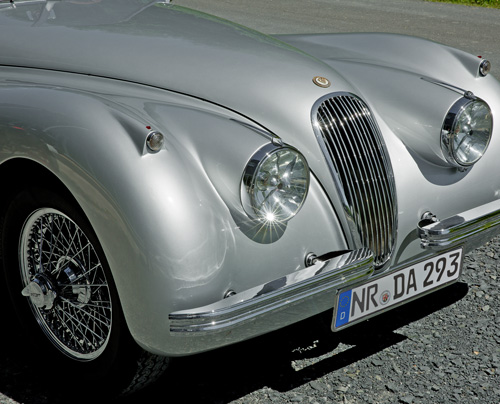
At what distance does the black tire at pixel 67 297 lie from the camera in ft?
8.11

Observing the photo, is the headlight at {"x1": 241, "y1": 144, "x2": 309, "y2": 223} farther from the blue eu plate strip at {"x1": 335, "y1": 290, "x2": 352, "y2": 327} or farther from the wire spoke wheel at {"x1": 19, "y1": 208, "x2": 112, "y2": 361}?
the wire spoke wheel at {"x1": 19, "y1": 208, "x2": 112, "y2": 361}

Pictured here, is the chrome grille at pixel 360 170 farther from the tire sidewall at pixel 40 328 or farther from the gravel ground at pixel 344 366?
the tire sidewall at pixel 40 328

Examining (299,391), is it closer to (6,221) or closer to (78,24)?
(6,221)

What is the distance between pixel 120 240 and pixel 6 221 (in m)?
0.72

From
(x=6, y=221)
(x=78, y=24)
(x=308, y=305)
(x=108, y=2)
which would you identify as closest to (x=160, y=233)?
(x=308, y=305)

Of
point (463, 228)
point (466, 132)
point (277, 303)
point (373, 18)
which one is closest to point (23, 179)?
point (277, 303)

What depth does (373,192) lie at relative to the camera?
8.89ft

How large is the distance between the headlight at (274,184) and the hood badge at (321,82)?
0.52 meters

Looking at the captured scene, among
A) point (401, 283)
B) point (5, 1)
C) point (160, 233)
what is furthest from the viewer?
point (5, 1)

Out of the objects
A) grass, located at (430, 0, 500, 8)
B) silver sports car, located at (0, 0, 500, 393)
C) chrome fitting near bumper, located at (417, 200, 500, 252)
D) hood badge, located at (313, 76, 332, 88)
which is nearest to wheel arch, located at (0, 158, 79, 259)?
silver sports car, located at (0, 0, 500, 393)

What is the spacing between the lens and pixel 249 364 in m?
2.88

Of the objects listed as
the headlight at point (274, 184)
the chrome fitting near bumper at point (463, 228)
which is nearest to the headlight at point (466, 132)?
the chrome fitting near bumper at point (463, 228)

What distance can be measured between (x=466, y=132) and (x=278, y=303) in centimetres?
121

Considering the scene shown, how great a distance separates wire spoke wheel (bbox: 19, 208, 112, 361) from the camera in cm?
252
